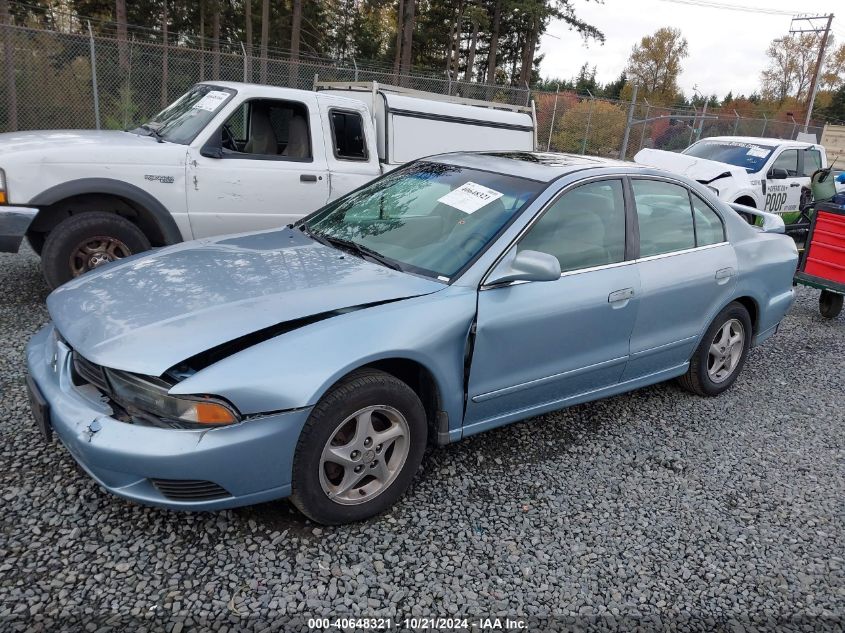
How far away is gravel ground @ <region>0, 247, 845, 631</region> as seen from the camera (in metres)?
2.33

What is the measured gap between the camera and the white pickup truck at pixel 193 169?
479cm

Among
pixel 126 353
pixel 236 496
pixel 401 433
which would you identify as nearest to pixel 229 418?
pixel 236 496

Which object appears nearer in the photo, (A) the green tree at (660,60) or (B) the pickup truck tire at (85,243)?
(B) the pickup truck tire at (85,243)

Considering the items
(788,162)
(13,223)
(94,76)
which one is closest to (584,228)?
(13,223)

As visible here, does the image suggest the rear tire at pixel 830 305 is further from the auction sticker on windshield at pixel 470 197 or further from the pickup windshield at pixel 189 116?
the pickup windshield at pixel 189 116

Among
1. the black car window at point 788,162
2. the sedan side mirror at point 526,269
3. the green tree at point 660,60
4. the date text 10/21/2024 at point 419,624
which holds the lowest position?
the date text 10/21/2024 at point 419,624

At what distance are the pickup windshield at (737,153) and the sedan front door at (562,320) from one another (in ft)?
25.1

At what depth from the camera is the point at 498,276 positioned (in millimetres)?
2998

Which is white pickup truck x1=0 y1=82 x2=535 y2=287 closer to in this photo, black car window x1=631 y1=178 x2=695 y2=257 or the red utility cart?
black car window x1=631 y1=178 x2=695 y2=257

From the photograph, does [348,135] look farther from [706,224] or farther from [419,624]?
[419,624]

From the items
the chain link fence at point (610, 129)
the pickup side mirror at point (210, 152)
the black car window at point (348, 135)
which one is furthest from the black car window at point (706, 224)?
the chain link fence at point (610, 129)

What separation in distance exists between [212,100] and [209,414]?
165 inches

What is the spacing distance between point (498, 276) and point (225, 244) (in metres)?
1.57

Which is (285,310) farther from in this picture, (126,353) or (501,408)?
(501,408)
